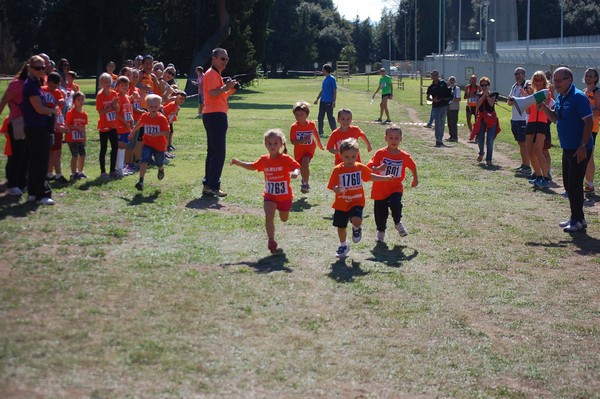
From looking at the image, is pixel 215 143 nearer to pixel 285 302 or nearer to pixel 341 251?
pixel 341 251

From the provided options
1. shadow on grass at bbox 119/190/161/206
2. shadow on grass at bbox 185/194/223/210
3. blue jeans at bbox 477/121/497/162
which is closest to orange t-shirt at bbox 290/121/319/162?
shadow on grass at bbox 185/194/223/210

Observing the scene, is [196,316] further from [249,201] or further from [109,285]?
[249,201]

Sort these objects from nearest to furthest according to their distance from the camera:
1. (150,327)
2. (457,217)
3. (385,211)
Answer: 1. (150,327)
2. (385,211)
3. (457,217)

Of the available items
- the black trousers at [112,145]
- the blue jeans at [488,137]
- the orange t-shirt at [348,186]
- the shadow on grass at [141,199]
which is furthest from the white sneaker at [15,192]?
the blue jeans at [488,137]

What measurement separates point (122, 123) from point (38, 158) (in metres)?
3.57

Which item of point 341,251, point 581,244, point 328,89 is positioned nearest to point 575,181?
point 581,244

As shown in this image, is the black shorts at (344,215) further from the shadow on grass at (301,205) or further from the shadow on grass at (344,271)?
the shadow on grass at (301,205)

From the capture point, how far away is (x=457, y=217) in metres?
13.4

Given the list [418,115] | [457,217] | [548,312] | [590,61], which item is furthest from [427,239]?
[590,61]

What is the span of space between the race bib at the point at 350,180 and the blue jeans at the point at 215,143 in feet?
14.2

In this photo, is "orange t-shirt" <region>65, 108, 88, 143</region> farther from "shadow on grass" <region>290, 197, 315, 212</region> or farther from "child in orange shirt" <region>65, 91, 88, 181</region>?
"shadow on grass" <region>290, 197, 315, 212</region>

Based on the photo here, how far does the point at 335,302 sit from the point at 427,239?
3.65 m

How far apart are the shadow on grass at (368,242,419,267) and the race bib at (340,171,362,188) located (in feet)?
3.14

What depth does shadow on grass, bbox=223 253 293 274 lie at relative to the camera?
954cm
